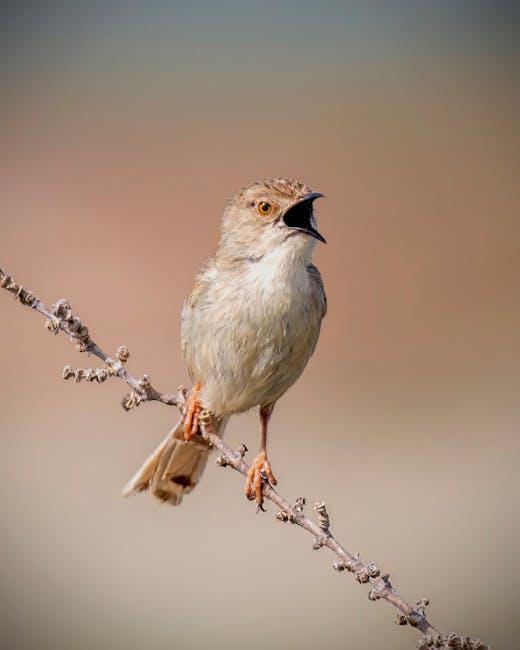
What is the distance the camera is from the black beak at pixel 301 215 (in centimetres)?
512

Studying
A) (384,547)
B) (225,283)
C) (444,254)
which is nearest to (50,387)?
(384,547)

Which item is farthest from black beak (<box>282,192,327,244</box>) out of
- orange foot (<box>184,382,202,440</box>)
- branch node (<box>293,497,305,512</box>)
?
branch node (<box>293,497,305,512</box>)

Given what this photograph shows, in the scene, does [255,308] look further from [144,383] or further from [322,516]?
[322,516]

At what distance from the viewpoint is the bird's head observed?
512 cm

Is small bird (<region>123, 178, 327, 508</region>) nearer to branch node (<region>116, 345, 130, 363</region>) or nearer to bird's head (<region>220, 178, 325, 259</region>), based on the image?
bird's head (<region>220, 178, 325, 259</region>)

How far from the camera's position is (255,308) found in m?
5.16

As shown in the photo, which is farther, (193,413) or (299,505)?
(193,413)

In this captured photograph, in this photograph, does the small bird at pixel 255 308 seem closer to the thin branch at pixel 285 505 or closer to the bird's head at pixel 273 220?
the bird's head at pixel 273 220

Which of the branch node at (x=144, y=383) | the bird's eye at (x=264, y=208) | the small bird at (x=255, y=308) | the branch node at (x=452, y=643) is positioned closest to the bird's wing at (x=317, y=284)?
the small bird at (x=255, y=308)

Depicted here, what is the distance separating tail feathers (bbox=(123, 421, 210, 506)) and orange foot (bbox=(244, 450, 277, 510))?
60 cm

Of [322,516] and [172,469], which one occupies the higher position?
[172,469]

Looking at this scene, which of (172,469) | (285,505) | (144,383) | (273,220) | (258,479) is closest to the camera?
(285,505)

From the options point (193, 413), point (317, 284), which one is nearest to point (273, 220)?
point (317, 284)

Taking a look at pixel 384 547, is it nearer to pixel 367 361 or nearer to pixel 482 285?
pixel 367 361
